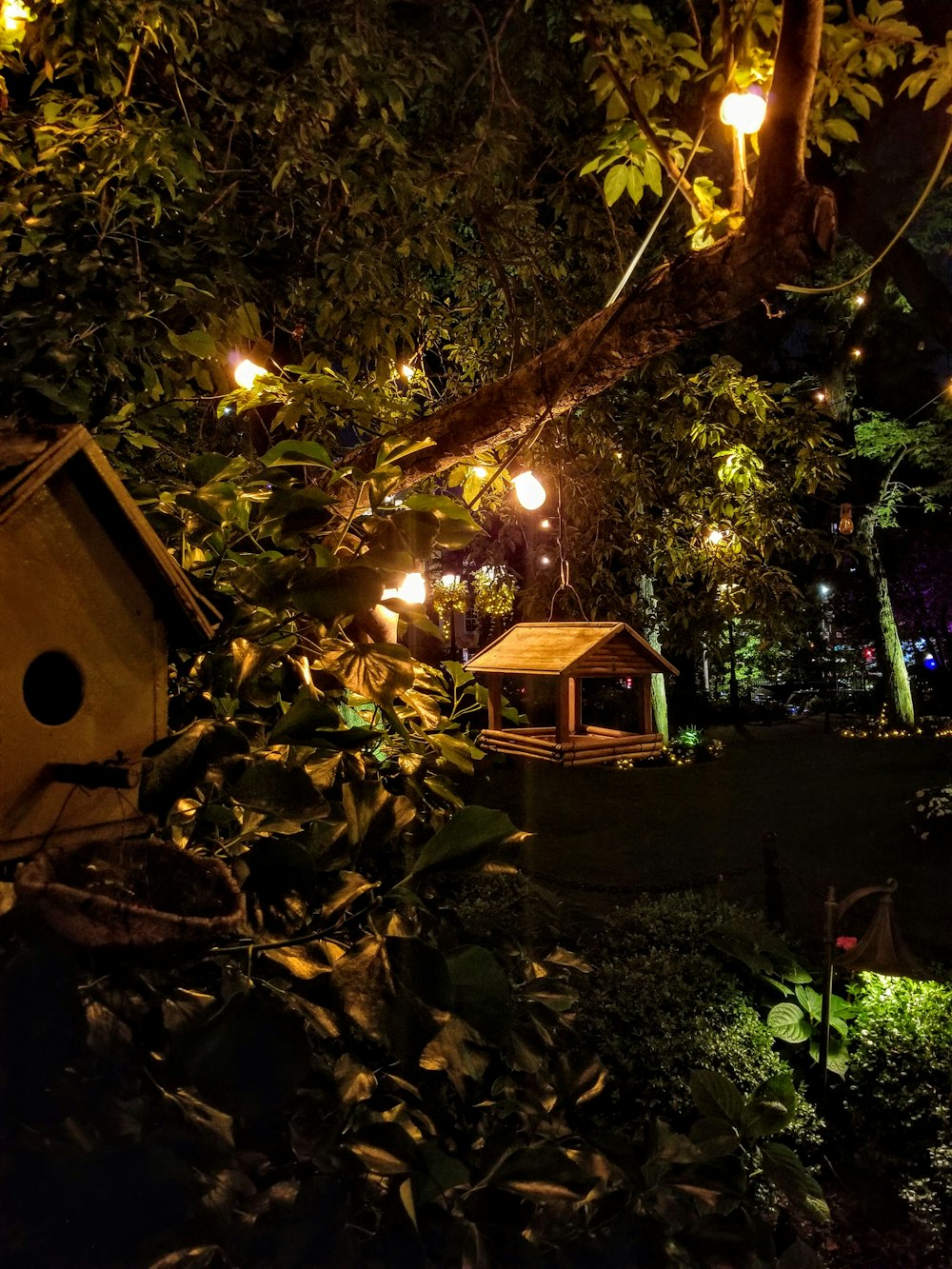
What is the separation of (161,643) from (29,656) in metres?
0.24

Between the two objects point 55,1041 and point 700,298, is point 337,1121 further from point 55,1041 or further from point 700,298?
point 700,298

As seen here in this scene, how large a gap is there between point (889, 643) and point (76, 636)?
24.4 meters

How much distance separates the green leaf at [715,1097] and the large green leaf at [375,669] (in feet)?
3.68

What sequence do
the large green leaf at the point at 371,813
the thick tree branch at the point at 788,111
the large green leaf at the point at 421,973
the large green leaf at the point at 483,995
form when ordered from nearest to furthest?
the large green leaf at the point at 421,973, the large green leaf at the point at 483,995, the large green leaf at the point at 371,813, the thick tree branch at the point at 788,111

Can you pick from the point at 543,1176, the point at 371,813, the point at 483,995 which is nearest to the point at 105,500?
the point at 371,813

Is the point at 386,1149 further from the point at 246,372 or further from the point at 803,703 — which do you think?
the point at 803,703

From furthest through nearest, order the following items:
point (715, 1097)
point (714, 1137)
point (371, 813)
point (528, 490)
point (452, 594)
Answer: point (452, 594) < point (528, 490) < point (715, 1097) < point (714, 1137) < point (371, 813)

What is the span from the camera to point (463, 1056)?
131 centimetres

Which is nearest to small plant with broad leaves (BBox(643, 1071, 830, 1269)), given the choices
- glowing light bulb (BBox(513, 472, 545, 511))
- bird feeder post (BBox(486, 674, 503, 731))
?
glowing light bulb (BBox(513, 472, 545, 511))

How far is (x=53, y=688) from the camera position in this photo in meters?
1.44

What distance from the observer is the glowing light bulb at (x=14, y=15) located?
2.96 m

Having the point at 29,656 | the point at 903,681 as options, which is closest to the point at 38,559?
the point at 29,656

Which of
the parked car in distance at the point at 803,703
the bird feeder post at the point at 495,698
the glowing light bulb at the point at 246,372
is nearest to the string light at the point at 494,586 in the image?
the bird feeder post at the point at 495,698

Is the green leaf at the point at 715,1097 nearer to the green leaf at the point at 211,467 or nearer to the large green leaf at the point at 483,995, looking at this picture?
the large green leaf at the point at 483,995
